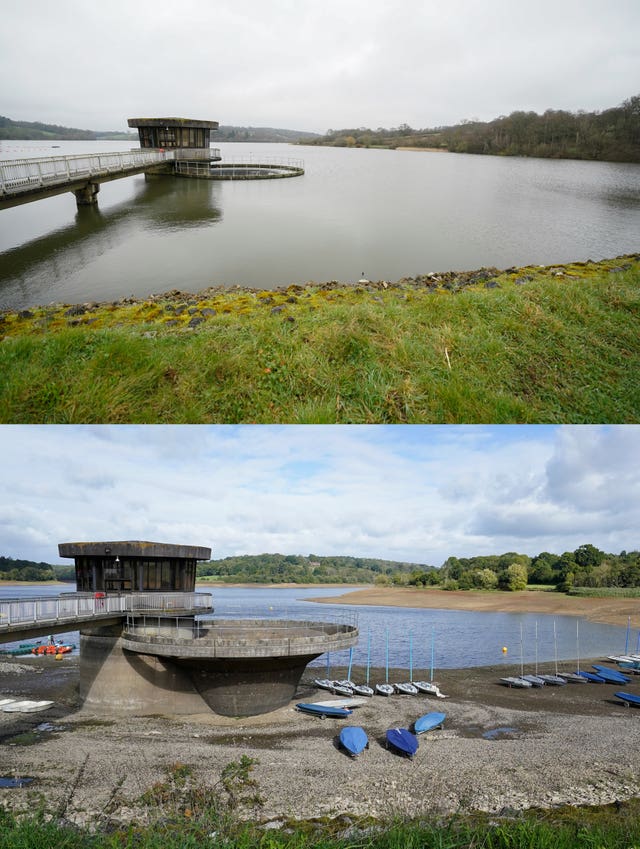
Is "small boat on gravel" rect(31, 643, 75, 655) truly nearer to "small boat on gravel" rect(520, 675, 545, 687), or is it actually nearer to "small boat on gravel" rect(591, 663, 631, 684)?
"small boat on gravel" rect(520, 675, 545, 687)

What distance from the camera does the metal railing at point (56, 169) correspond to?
11.5m

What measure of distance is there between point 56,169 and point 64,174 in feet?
1.02

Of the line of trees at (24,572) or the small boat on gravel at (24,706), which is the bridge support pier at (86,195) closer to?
the small boat on gravel at (24,706)

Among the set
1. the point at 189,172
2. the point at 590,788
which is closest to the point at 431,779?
the point at 590,788

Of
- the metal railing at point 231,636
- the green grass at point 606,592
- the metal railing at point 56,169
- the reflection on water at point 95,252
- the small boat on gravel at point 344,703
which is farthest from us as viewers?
the green grass at point 606,592

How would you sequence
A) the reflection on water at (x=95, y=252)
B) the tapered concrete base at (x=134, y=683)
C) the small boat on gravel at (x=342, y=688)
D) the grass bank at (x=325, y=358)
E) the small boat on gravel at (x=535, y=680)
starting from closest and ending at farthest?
the grass bank at (x=325, y=358)
the reflection on water at (x=95, y=252)
the tapered concrete base at (x=134, y=683)
the small boat on gravel at (x=342, y=688)
the small boat on gravel at (x=535, y=680)

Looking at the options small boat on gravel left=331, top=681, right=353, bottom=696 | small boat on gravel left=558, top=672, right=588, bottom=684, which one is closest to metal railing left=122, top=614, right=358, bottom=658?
small boat on gravel left=331, top=681, right=353, bottom=696

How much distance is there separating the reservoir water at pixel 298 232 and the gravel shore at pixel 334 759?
25.2 feet

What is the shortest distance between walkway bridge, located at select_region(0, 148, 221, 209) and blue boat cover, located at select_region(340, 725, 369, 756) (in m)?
13.4

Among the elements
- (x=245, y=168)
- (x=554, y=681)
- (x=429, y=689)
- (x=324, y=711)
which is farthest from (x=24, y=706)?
(x=245, y=168)

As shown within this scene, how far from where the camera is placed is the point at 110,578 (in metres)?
12.2

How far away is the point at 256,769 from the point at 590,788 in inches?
215

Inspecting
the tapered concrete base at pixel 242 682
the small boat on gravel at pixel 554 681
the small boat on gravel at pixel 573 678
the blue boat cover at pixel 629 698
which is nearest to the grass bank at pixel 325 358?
the tapered concrete base at pixel 242 682

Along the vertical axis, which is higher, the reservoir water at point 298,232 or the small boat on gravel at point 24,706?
the reservoir water at point 298,232
